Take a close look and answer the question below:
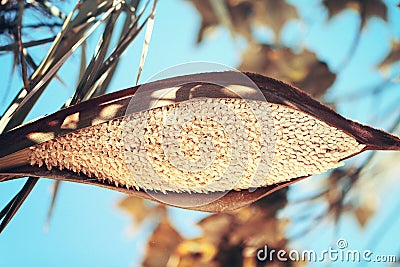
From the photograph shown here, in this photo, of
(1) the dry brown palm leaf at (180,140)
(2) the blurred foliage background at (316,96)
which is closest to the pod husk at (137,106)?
(1) the dry brown palm leaf at (180,140)

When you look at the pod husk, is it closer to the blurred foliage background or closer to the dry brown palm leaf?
the dry brown palm leaf

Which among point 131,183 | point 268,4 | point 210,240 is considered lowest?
point 131,183

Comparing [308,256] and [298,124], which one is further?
[308,256]

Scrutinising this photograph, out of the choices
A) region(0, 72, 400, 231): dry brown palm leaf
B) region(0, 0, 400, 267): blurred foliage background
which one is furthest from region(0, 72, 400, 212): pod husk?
region(0, 0, 400, 267): blurred foliage background

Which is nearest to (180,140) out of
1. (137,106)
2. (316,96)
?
(137,106)

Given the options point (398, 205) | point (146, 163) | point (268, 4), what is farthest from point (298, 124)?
point (398, 205)

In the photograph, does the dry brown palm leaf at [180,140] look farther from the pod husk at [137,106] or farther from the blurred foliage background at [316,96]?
the blurred foliage background at [316,96]

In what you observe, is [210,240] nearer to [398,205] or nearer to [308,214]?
[308,214]

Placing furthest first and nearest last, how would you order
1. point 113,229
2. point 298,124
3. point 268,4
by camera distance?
point 113,229
point 268,4
point 298,124
